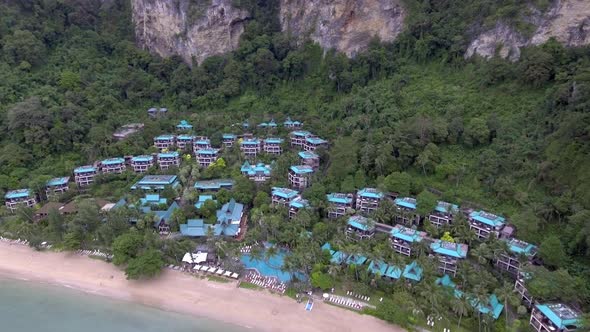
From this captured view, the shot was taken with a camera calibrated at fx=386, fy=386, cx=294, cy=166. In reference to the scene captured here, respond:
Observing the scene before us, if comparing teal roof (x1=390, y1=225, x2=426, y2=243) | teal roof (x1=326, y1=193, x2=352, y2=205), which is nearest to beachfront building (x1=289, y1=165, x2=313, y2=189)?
teal roof (x1=326, y1=193, x2=352, y2=205)

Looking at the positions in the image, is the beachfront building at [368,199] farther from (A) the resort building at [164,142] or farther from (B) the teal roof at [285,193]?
(A) the resort building at [164,142]

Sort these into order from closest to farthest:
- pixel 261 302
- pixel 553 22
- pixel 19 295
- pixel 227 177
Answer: pixel 261 302 < pixel 19 295 < pixel 553 22 < pixel 227 177

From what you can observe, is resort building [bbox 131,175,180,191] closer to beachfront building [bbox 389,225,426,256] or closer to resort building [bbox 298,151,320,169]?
resort building [bbox 298,151,320,169]

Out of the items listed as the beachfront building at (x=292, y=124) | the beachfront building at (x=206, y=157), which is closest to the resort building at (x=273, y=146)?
the beachfront building at (x=292, y=124)

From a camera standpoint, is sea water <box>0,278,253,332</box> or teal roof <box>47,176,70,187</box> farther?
teal roof <box>47,176,70,187</box>

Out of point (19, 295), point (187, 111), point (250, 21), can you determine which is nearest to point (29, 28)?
point (187, 111)

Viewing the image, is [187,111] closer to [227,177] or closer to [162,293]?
[227,177]
